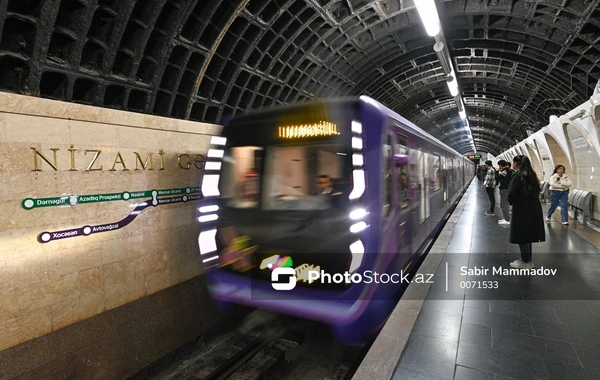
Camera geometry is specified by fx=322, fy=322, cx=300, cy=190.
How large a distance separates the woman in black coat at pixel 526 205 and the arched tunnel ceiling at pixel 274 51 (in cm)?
536

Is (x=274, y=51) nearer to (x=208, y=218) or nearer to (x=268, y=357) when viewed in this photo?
(x=208, y=218)

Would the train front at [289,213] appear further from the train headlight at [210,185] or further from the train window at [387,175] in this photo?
the train window at [387,175]

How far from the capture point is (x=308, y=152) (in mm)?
3717

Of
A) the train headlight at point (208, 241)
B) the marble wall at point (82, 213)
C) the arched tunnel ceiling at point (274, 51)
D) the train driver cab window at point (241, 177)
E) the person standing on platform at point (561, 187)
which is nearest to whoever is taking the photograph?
the marble wall at point (82, 213)

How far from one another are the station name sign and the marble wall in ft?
0.04

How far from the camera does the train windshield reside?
358 centimetres

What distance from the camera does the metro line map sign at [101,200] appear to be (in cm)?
335

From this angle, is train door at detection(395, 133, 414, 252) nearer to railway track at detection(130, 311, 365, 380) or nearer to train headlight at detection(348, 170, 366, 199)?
train headlight at detection(348, 170, 366, 199)

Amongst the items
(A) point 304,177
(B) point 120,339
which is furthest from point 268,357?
(A) point 304,177

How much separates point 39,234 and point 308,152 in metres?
2.95

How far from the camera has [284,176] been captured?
12.7 feet

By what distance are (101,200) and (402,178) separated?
3.88 m

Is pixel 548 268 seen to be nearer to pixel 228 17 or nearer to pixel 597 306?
pixel 597 306

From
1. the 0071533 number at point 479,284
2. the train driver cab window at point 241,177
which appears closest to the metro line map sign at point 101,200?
the train driver cab window at point 241,177
